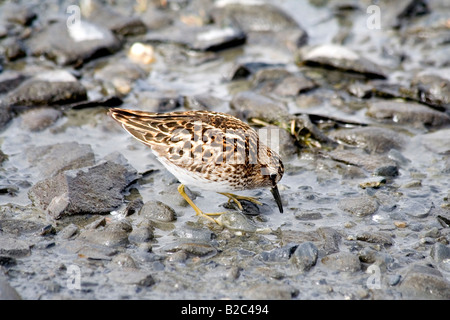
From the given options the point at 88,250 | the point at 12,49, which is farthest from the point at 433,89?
the point at 12,49

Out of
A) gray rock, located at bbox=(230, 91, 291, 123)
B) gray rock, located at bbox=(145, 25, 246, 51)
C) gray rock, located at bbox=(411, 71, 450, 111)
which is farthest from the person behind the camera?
gray rock, located at bbox=(145, 25, 246, 51)

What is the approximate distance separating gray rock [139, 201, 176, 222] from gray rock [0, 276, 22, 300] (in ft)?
7.64

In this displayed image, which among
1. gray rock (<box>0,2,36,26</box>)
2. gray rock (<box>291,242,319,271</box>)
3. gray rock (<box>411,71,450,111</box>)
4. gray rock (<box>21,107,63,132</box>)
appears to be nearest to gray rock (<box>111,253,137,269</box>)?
gray rock (<box>291,242,319,271</box>)

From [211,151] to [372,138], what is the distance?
3.59m

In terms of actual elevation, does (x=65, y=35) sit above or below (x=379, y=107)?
above

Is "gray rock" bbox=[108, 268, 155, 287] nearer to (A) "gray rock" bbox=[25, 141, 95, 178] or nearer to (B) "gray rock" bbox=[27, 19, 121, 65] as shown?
(A) "gray rock" bbox=[25, 141, 95, 178]

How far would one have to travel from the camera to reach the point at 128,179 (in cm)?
913

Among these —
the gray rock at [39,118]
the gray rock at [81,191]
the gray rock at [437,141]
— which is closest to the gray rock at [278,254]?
the gray rock at [81,191]

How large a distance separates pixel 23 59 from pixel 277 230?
8.09 meters

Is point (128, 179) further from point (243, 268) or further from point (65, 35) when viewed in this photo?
point (65, 35)

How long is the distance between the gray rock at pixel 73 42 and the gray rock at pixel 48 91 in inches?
58.6

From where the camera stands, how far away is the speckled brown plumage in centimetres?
805

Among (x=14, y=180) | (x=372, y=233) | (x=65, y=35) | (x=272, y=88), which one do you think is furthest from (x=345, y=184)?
(x=65, y=35)

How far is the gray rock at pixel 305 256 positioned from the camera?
7109 mm
